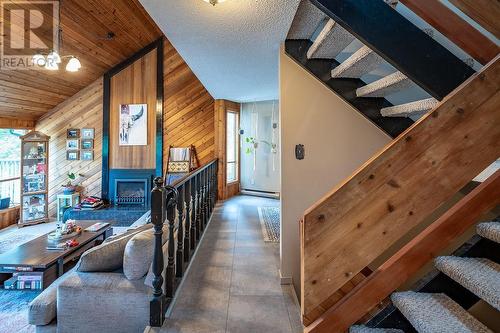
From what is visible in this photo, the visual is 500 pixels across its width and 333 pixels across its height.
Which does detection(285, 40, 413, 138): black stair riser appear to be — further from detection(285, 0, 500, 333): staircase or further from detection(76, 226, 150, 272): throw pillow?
detection(76, 226, 150, 272): throw pillow

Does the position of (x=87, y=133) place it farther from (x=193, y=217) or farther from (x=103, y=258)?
(x=103, y=258)

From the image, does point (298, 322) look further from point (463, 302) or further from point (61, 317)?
point (61, 317)

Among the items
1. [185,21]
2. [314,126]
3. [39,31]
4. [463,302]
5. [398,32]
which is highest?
[39,31]

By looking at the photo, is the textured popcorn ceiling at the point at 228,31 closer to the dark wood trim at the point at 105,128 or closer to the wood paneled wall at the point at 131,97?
the wood paneled wall at the point at 131,97

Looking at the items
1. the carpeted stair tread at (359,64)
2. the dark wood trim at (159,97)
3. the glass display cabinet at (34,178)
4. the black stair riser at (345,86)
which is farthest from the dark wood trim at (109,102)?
the carpeted stair tread at (359,64)

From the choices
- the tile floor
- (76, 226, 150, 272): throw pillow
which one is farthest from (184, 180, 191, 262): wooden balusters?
(76, 226, 150, 272): throw pillow

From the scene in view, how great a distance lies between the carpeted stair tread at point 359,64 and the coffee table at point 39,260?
11.4ft

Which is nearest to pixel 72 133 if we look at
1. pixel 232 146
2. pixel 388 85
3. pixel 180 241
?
pixel 232 146

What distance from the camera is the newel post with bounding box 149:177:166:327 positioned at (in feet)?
5.62

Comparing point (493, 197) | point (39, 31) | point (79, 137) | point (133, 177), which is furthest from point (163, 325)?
point (79, 137)

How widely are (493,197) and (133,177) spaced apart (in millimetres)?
6320

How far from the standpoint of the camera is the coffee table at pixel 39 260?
9.11 feet

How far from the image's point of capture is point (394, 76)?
5.96 feet

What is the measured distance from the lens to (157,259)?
1.75m
